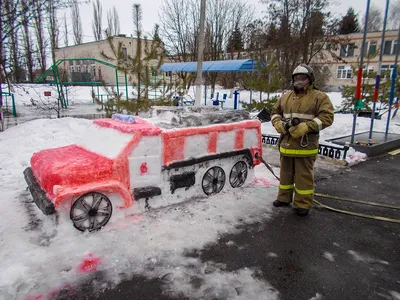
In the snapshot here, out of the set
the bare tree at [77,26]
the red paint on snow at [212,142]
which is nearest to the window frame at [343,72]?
the bare tree at [77,26]

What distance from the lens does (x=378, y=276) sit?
2.75 m

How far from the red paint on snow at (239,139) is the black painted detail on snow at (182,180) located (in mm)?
869

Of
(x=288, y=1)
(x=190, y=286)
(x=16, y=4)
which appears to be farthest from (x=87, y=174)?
(x=288, y=1)

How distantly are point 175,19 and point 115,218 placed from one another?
24639 mm

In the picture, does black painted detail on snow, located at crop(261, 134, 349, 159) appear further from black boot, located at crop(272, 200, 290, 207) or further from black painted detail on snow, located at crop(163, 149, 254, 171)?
black boot, located at crop(272, 200, 290, 207)

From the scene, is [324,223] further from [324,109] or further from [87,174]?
[87,174]

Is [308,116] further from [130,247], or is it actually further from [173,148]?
[130,247]

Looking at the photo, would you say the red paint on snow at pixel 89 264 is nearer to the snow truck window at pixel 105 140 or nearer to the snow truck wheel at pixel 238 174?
the snow truck window at pixel 105 140

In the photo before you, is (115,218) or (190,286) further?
(115,218)

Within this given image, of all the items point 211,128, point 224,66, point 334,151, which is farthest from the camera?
point 224,66

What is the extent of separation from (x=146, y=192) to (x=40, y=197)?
1.16 meters

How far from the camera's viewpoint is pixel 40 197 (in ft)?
10.3


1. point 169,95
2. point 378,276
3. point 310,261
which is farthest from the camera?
point 169,95

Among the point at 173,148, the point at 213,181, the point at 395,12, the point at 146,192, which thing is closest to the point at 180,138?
the point at 173,148
